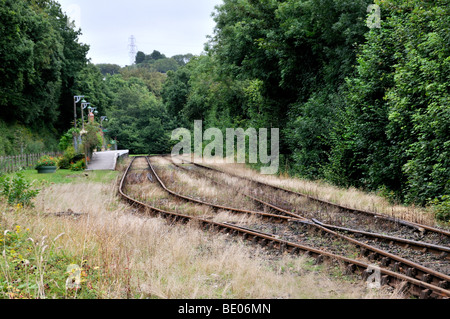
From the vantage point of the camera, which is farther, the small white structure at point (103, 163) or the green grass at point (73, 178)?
the small white structure at point (103, 163)

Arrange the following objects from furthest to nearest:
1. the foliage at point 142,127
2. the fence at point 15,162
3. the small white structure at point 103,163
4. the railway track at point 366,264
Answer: the foliage at point 142,127, the small white structure at point 103,163, the fence at point 15,162, the railway track at point 366,264

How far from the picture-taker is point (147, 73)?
138m

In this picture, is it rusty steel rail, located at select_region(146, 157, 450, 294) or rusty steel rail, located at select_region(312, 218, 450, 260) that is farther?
rusty steel rail, located at select_region(312, 218, 450, 260)

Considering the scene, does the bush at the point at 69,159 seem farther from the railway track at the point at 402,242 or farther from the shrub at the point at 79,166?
the railway track at the point at 402,242

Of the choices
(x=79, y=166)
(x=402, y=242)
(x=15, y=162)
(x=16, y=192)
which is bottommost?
(x=79, y=166)

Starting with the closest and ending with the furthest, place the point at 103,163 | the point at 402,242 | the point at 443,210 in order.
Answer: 1. the point at 402,242
2. the point at 443,210
3. the point at 103,163

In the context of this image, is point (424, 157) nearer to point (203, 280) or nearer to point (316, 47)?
point (203, 280)

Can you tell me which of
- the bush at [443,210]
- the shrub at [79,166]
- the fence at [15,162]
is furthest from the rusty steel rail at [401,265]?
the shrub at [79,166]

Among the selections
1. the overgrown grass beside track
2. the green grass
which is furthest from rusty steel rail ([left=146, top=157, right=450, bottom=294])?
the green grass

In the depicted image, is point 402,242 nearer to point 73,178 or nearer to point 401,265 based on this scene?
point 401,265

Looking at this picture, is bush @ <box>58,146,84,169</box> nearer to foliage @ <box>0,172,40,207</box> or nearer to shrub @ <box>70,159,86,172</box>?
shrub @ <box>70,159,86,172</box>

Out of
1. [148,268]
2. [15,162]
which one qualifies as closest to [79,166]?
[15,162]

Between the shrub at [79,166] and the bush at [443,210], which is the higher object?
the bush at [443,210]
